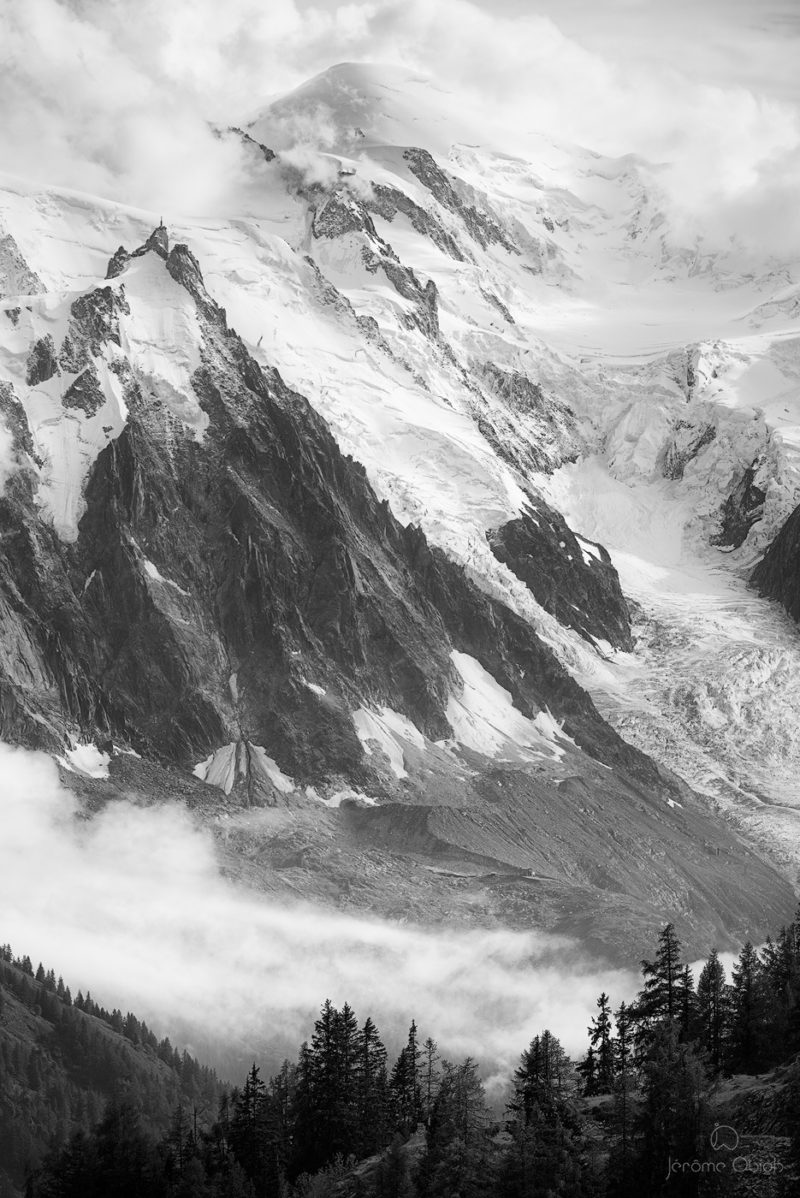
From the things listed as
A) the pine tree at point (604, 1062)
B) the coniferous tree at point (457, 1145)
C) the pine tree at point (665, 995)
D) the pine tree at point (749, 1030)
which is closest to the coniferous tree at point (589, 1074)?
the pine tree at point (604, 1062)

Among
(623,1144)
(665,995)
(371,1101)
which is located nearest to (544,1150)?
(623,1144)

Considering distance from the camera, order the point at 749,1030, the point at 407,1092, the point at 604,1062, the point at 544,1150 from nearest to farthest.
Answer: the point at 544,1150 < the point at 749,1030 < the point at 604,1062 < the point at 407,1092

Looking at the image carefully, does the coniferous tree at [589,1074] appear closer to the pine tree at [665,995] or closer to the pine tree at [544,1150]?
the pine tree at [665,995]

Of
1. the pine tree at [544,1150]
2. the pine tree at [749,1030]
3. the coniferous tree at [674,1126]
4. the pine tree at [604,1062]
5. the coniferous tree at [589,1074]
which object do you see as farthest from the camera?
the coniferous tree at [589,1074]

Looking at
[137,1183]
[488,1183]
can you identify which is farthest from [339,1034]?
[488,1183]

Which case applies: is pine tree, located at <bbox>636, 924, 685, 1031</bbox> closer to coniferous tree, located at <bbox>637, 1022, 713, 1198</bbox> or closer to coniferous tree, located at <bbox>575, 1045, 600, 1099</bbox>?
coniferous tree, located at <bbox>575, 1045, 600, 1099</bbox>

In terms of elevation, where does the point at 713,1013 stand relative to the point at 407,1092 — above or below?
above

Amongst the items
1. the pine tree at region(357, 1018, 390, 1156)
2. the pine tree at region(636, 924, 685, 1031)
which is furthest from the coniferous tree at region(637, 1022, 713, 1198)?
the pine tree at region(357, 1018, 390, 1156)

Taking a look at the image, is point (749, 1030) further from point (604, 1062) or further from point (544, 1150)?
point (544, 1150)

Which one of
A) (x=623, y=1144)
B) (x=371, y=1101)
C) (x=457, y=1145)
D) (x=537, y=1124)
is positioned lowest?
(x=623, y=1144)

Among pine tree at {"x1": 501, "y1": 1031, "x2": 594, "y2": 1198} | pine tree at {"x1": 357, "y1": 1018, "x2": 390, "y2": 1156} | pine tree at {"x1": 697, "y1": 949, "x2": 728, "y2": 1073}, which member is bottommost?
pine tree at {"x1": 501, "y1": 1031, "x2": 594, "y2": 1198}

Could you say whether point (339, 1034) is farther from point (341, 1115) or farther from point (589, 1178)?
point (589, 1178)
